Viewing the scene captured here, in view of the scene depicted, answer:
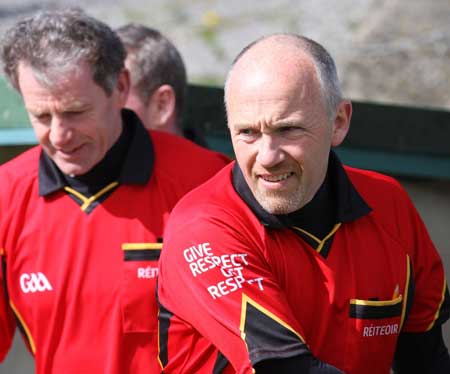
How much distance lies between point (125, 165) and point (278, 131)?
39.4 inches

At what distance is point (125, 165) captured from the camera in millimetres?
3787

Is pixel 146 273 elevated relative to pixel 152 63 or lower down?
lower down

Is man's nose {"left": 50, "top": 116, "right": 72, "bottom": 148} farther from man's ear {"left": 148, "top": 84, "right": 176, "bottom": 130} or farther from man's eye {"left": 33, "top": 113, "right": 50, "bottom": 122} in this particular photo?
man's ear {"left": 148, "top": 84, "right": 176, "bottom": 130}

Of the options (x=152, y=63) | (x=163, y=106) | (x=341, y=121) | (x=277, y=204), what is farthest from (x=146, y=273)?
(x=152, y=63)

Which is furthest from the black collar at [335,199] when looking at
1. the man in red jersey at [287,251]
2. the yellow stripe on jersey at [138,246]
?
the yellow stripe on jersey at [138,246]

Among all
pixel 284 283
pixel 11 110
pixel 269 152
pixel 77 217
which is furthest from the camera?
pixel 11 110

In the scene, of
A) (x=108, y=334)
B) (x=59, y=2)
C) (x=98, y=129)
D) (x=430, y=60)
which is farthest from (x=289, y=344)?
(x=59, y=2)

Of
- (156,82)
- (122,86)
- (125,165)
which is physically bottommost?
(125,165)

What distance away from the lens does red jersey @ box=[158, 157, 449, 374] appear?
115 inches

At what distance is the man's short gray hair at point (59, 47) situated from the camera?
12.0ft

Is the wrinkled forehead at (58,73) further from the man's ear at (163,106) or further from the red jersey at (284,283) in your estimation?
the man's ear at (163,106)

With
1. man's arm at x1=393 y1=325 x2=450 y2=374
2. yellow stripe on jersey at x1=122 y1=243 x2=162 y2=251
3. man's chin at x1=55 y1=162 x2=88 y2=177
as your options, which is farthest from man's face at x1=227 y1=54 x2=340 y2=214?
man's chin at x1=55 y1=162 x2=88 y2=177

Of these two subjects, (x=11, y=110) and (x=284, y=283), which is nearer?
(x=284, y=283)

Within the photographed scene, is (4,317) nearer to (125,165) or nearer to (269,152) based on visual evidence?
(125,165)
